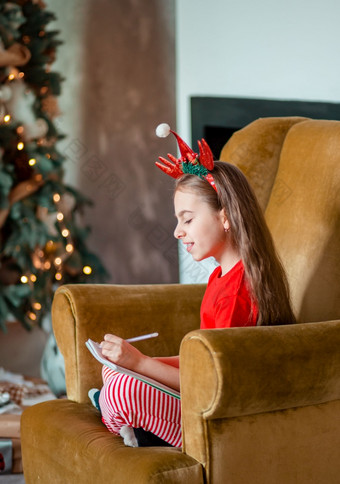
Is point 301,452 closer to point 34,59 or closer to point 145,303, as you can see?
point 145,303

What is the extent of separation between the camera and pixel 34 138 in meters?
3.11

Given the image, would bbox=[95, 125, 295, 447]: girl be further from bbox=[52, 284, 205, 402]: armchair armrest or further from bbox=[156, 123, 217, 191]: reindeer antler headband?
bbox=[52, 284, 205, 402]: armchair armrest

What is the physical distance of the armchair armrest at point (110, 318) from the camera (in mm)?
1782

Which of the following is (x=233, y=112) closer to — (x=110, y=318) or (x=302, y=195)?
(x=302, y=195)

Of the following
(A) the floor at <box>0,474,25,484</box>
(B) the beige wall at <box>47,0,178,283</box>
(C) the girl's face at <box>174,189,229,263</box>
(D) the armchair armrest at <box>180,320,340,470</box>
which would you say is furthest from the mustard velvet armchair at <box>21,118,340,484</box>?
(B) the beige wall at <box>47,0,178,283</box>

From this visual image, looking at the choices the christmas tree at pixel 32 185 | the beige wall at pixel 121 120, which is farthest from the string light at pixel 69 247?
the beige wall at pixel 121 120

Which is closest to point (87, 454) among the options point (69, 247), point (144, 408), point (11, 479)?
point (144, 408)

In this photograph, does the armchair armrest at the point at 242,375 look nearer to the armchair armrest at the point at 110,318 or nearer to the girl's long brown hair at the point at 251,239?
the girl's long brown hair at the point at 251,239

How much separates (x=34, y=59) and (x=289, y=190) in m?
1.62

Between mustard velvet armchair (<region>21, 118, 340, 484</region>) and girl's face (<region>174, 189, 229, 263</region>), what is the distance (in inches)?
12.1

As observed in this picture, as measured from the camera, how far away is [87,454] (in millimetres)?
1451

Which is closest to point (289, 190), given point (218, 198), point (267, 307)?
point (218, 198)

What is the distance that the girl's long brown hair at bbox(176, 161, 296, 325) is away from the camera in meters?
1.53

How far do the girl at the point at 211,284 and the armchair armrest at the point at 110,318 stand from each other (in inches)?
6.1
